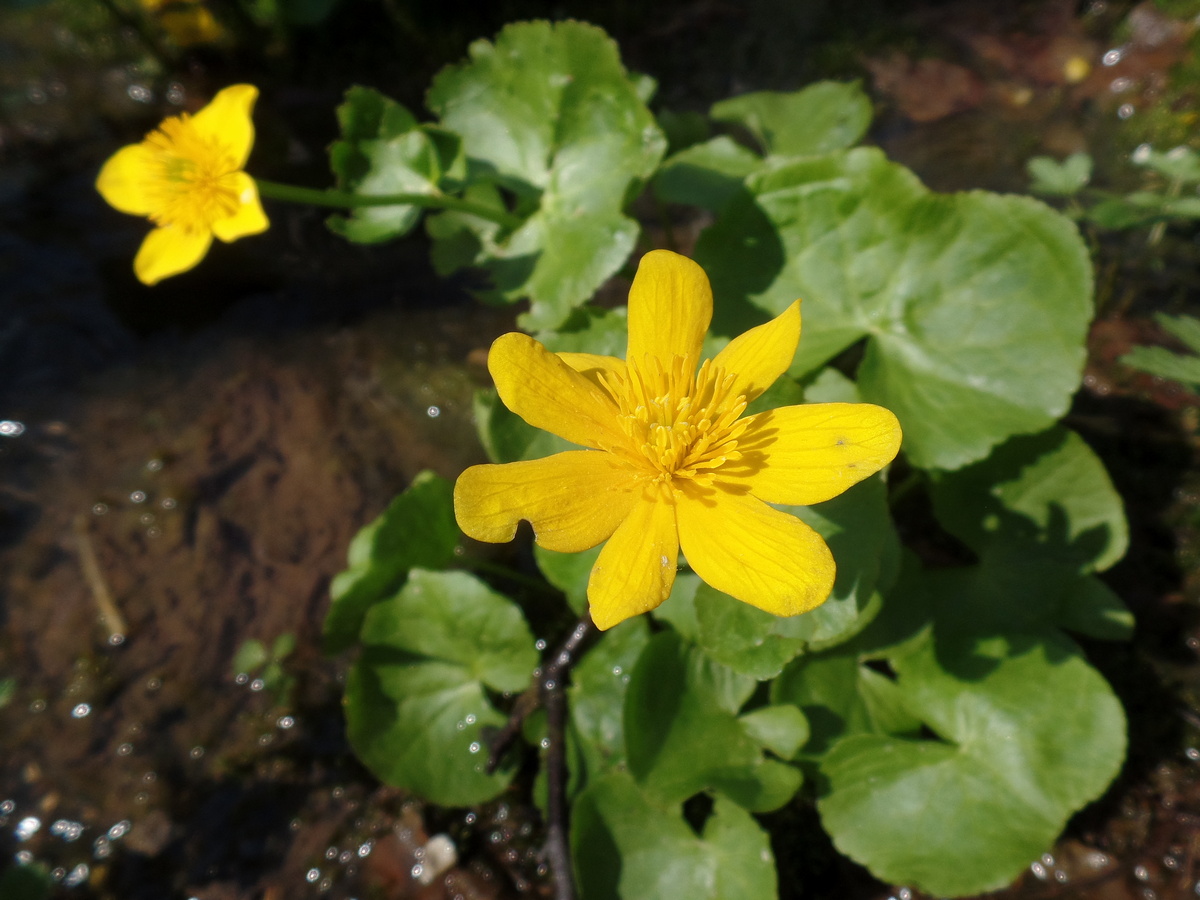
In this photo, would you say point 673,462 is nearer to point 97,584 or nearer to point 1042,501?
point 1042,501

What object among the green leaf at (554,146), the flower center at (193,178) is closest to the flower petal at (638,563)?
the green leaf at (554,146)

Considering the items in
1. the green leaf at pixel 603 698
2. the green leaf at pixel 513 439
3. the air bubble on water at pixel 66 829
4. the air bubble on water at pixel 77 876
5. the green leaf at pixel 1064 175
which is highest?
the green leaf at pixel 1064 175

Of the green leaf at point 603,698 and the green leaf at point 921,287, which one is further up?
the green leaf at point 921,287

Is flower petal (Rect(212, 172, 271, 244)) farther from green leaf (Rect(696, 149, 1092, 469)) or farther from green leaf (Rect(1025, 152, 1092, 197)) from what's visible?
green leaf (Rect(1025, 152, 1092, 197))

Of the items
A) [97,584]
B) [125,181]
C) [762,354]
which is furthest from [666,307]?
[97,584]

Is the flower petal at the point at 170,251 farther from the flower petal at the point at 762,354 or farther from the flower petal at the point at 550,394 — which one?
the flower petal at the point at 762,354

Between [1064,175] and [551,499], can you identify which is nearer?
[551,499]

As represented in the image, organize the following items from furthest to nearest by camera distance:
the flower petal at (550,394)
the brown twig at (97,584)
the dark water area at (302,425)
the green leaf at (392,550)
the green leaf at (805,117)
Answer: the brown twig at (97,584)
the green leaf at (805,117)
the dark water area at (302,425)
the green leaf at (392,550)
the flower petal at (550,394)
